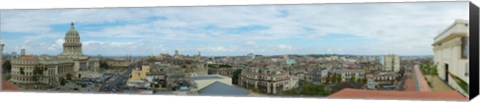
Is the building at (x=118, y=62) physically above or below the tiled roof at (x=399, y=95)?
above

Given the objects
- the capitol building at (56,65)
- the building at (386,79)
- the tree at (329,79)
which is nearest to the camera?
the building at (386,79)

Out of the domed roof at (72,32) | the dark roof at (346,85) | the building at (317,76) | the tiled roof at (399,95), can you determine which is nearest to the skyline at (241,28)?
the domed roof at (72,32)

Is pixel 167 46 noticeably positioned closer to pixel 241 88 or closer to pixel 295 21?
pixel 241 88

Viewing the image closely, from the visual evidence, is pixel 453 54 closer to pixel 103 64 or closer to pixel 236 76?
pixel 236 76

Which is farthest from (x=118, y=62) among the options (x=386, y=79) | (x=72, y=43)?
(x=386, y=79)

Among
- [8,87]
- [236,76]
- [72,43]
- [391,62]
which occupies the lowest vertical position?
[8,87]

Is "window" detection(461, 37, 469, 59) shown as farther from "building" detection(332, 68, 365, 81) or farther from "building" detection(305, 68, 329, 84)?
"building" detection(305, 68, 329, 84)

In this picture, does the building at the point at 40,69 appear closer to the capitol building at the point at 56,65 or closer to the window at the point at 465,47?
the capitol building at the point at 56,65
